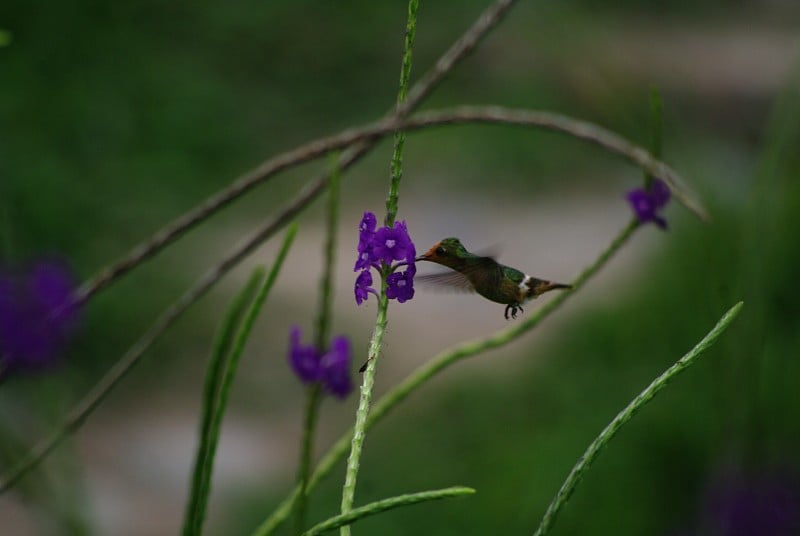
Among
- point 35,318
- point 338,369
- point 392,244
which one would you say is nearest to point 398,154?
point 392,244

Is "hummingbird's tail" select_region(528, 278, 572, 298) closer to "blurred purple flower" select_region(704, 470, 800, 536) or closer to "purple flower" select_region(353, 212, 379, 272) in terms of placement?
"purple flower" select_region(353, 212, 379, 272)

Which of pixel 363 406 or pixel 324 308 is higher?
pixel 324 308

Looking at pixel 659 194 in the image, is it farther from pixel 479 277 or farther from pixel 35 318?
pixel 35 318

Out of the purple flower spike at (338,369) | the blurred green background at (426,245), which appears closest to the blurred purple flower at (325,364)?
the purple flower spike at (338,369)

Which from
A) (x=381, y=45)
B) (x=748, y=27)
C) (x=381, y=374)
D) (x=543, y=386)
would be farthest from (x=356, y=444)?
(x=748, y=27)

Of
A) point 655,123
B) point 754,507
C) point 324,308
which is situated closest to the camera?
point 324,308

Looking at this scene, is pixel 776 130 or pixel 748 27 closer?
pixel 776 130

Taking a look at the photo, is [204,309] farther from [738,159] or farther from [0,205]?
[0,205]
